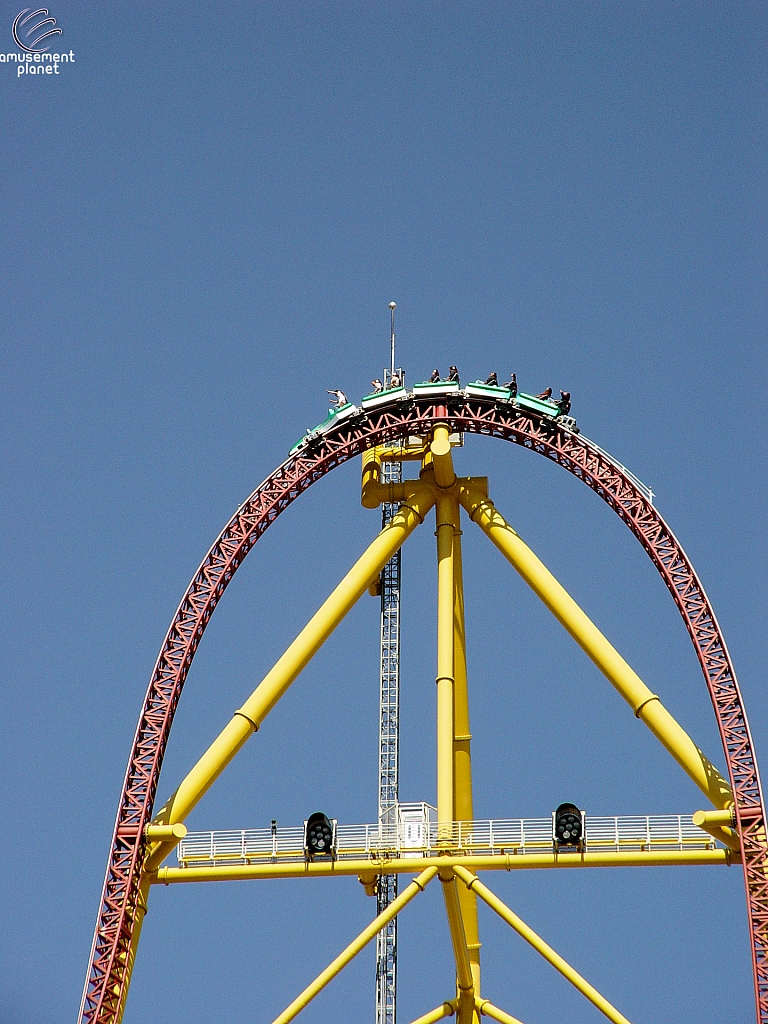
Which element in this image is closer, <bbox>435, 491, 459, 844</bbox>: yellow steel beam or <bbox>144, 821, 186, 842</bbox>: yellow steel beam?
<bbox>144, 821, 186, 842</bbox>: yellow steel beam

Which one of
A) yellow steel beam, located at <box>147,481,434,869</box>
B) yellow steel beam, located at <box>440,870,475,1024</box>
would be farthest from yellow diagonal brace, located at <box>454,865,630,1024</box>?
yellow steel beam, located at <box>147,481,434,869</box>

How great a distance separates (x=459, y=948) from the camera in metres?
52.8

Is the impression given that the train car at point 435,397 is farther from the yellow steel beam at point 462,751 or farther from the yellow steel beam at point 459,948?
the yellow steel beam at point 459,948

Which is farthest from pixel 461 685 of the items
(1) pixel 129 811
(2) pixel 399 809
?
(1) pixel 129 811

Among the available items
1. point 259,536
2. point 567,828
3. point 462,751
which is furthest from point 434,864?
point 259,536

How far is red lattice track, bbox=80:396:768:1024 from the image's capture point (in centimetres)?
5069

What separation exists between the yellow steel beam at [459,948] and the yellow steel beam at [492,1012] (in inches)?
7.6

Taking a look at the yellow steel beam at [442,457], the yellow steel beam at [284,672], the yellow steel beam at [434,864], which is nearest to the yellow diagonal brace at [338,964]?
the yellow steel beam at [434,864]

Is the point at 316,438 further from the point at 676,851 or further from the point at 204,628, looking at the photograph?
the point at 676,851

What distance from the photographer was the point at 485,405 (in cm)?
5691

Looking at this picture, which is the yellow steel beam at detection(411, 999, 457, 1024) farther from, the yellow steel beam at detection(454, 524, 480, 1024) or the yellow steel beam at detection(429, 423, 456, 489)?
the yellow steel beam at detection(429, 423, 456, 489)

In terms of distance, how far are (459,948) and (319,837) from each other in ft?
13.9

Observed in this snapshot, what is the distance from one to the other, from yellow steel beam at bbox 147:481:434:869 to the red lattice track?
81 cm

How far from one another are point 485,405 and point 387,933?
46.8 ft
